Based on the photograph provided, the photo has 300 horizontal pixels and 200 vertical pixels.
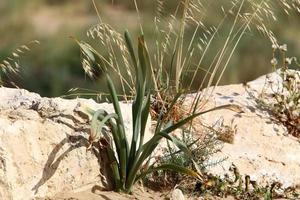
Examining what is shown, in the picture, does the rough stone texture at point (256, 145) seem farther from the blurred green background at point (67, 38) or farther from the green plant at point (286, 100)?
the blurred green background at point (67, 38)

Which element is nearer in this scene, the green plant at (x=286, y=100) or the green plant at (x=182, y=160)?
the green plant at (x=182, y=160)

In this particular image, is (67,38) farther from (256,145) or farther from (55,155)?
(55,155)

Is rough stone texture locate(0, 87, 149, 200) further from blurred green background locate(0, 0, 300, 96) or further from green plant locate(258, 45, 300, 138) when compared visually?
blurred green background locate(0, 0, 300, 96)

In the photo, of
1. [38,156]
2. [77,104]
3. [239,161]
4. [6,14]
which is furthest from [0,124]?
[6,14]

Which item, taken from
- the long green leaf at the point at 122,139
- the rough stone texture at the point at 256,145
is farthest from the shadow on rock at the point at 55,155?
the rough stone texture at the point at 256,145

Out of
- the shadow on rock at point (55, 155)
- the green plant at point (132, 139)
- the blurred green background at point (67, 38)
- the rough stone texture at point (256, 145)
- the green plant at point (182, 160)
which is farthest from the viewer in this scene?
the blurred green background at point (67, 38)

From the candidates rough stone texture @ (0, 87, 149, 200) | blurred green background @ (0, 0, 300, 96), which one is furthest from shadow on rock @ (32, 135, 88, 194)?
blurred green background @ (0, 0, 300, 96)

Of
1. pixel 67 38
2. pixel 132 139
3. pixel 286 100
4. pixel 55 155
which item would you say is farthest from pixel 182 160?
pixel 67 38
